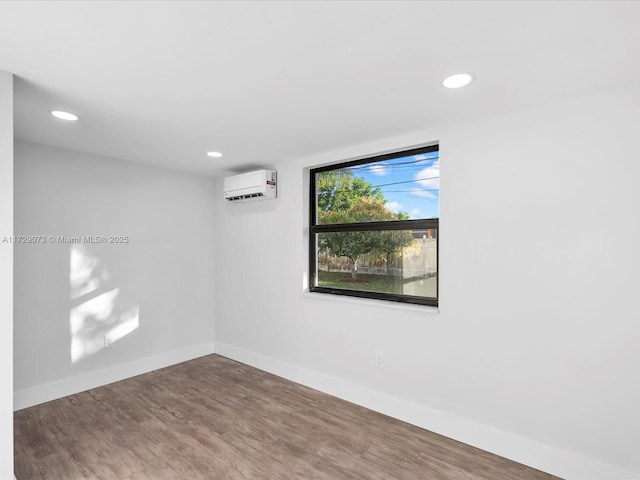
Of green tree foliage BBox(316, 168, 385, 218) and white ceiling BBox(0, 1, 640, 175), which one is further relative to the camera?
green tree foliage BBox(316, 168, 385, 218)

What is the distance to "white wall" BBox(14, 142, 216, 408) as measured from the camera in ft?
9.87

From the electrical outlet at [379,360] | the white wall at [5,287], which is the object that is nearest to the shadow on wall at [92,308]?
the white wall at [5,287]

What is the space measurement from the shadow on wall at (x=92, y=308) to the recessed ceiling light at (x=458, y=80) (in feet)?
11.3

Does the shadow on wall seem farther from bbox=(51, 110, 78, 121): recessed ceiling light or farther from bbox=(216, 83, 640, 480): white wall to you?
bbox=(216, 83, 640, 480): white wall

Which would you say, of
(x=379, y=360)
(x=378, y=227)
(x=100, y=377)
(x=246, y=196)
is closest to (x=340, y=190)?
(x=378, y=227)

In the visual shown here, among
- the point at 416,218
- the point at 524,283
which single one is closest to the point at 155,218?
the point at 416,218

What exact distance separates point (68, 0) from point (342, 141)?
2.00 m

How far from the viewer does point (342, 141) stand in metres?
2.93

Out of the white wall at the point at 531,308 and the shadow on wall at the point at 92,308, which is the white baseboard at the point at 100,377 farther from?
the white wall at the point at 531,308

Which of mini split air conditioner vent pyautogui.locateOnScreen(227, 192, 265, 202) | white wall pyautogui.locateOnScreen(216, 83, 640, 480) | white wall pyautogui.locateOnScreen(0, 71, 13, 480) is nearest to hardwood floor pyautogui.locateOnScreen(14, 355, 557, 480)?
white wall pyautogui.locateOnScreen(216, 83, 640, 480)

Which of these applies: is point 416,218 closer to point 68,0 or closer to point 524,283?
point 524,283

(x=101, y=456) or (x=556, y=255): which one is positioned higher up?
(x=556, y=255)

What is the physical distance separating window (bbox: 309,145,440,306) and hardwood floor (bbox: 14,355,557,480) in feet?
3.40

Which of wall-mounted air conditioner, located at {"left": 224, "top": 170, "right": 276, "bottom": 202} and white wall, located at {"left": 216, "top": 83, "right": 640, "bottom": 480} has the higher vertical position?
wall-mounted air conditioner, located at {"left": 224, "top": 170, "right": 276, "bottom": 202}
